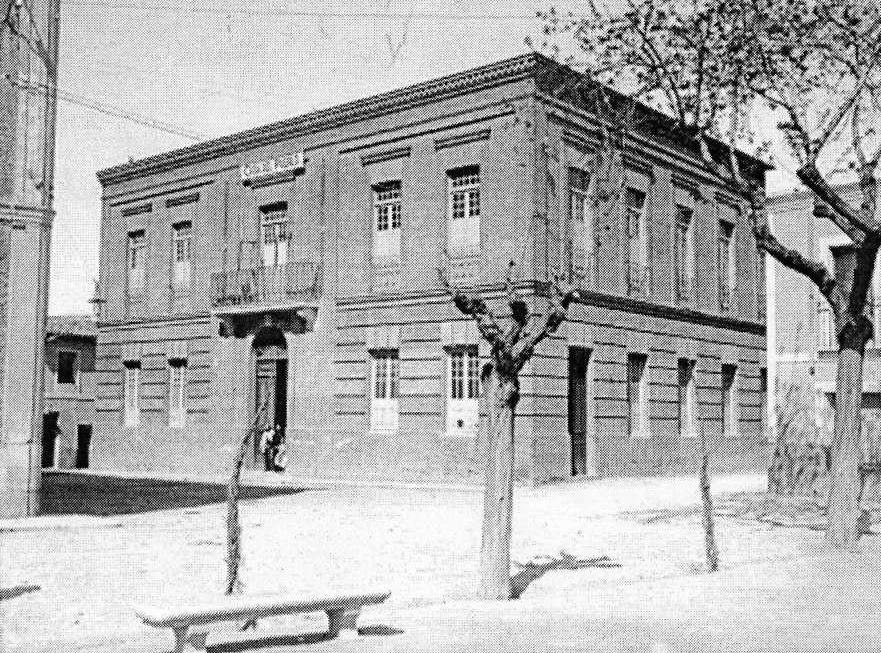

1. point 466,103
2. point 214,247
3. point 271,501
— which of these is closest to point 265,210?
point 214,247

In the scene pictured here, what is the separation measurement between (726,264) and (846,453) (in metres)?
16.7

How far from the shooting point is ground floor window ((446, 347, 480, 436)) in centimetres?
2239

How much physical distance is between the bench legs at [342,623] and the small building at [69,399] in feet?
81.2

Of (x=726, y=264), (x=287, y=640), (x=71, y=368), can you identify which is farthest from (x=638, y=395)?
(x=287, y=640)

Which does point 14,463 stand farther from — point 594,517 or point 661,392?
point 661,392

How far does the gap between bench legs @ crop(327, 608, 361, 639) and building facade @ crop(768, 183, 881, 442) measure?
709 inches

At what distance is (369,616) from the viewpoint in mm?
8516

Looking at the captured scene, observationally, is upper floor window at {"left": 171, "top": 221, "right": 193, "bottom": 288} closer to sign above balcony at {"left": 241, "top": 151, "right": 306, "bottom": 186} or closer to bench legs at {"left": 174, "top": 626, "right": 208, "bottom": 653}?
sign above balcony at {"left": 241, "top": 151, "right": 306, "bottom": 186}

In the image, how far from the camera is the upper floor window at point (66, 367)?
31.8 meters

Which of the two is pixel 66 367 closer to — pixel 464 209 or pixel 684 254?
pixel 464 209

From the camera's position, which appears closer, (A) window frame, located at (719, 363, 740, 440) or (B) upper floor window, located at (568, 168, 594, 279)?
(B) upper floor window, located at (568, 168, 594, 279)

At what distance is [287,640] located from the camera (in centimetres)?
754

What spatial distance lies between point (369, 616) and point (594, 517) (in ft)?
26.2

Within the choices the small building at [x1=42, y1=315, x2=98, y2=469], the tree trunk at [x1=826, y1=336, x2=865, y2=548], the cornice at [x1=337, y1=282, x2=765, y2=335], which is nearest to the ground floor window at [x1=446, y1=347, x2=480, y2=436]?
the cornice at [x1=337, y1=282, x2=765, y2=335]
